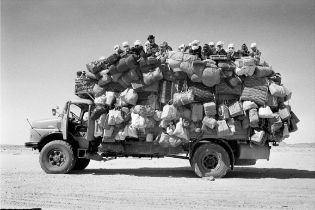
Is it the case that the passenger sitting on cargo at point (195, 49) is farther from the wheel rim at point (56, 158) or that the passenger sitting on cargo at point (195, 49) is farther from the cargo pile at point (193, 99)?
the wheel rim at point (56, 158)

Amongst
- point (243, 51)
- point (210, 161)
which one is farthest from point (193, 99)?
point (243, 51)

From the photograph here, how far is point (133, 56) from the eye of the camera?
1167 centimetres

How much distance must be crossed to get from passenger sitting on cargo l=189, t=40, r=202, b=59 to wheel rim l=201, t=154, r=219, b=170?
10.3 ft

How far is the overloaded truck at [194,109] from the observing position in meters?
11.5

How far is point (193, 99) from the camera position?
11461 millimetres

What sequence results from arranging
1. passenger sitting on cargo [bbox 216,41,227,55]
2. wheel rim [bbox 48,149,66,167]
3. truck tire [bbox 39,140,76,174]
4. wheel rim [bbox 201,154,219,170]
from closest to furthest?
wheel rim [bbox 201,154,219,170] → passenger sitting on cargo [bbox 216,41,227,55] → truck tire [bbox 39,140,76,174] → wheel rim [bbox 48,149,66,167]

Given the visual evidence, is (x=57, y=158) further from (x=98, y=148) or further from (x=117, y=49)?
(x=117, y=49)

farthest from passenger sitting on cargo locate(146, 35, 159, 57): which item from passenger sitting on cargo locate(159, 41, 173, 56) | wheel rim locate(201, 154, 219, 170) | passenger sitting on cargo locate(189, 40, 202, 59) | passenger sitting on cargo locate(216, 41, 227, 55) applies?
wheel rim locate(201, 154, 219, 170)

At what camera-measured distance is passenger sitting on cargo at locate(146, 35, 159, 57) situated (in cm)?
1189

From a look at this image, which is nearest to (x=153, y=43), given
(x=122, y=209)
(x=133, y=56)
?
(x=133, y=56)

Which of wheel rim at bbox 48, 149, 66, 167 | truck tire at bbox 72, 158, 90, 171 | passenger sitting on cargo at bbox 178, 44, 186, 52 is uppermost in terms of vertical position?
passenger sitting on cargo at bbox 178, 44, 186, 52

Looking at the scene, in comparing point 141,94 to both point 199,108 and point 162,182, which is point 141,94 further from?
point 162,182

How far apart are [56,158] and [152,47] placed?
16.1 ft

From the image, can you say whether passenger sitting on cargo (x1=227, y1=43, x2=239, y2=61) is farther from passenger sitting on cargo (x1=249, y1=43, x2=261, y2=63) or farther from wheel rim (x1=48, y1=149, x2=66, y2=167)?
wheel rim (x1=48, y1=149, x2=66, y2=167)
